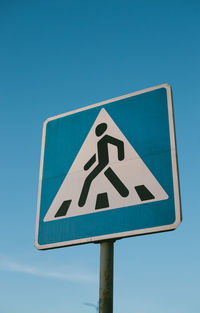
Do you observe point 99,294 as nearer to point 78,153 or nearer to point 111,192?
point 111,192

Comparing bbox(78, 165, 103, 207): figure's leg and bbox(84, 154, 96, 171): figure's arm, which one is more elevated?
bbox(84, 154, 96, 171): figure's arm

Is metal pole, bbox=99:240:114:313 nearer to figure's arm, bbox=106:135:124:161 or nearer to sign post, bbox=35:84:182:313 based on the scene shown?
sign post, bbox=35:84:182:313

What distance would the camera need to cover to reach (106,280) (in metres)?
1.34

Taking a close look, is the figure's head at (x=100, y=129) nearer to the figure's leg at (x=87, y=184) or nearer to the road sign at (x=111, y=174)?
the road sign at (x=111, y=174)

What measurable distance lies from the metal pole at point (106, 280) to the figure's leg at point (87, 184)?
0.27 m

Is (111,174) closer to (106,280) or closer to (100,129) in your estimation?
(100,129)

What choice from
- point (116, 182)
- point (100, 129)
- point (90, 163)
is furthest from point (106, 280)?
point (100, 129)

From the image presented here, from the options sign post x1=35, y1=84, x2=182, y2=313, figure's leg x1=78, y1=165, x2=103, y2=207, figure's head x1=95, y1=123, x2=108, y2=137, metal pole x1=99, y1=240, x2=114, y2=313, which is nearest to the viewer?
metal pole x1=99, y1=240, x2=114, y2=313

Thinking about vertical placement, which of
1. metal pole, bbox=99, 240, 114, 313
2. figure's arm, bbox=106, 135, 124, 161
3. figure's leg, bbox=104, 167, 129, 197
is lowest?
metal pole, bbox=99, 240, 114, 313

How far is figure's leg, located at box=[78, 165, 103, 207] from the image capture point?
1.63m

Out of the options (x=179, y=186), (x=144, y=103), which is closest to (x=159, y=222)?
(x=179, y=186)

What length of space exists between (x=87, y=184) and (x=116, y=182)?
6.2 inches

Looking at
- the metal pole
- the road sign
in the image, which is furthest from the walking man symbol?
the metal pole

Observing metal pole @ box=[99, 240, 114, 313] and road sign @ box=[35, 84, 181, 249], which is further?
road sign @ box=[35, 84, 181, 249]
